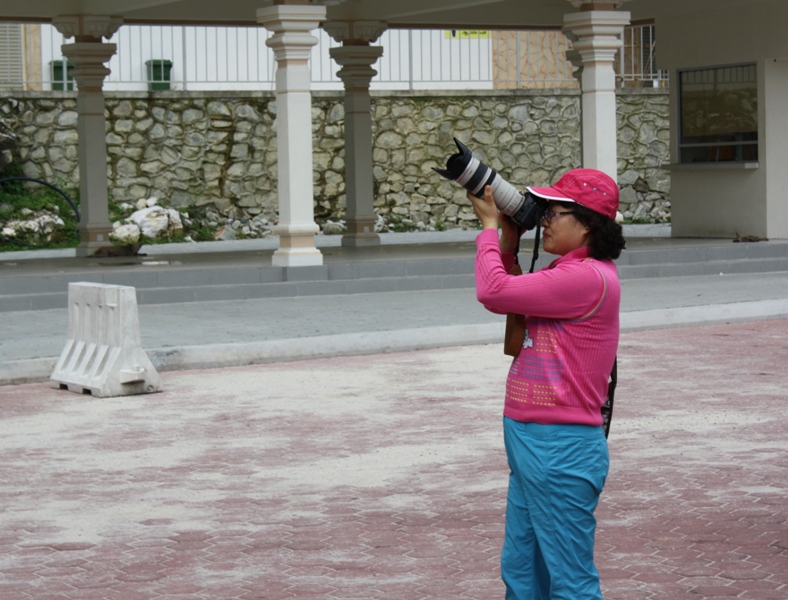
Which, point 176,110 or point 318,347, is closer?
point 318,347

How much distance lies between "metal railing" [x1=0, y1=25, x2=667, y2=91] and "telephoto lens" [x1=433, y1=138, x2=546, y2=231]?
18.7 metres

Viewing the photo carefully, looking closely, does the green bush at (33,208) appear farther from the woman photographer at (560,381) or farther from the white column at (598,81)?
the woman photographer at (560,381)

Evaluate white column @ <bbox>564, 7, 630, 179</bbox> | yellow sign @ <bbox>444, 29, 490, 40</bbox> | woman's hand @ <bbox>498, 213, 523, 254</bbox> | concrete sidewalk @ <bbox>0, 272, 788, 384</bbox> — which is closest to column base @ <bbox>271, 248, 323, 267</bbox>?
concrete sidewalk @ <bbox>0, 272, 788, 384</bbox>

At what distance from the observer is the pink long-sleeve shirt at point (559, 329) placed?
3.31 meters

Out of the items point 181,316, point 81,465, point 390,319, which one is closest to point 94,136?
point 181,316

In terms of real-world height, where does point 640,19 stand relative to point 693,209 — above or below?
above

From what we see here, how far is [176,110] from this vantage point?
21.7 m

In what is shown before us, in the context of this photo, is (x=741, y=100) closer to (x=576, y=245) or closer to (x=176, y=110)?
(x=176, y=110)

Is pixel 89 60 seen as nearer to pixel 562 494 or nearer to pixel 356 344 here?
pixel 356 344

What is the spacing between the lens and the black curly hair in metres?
3.37

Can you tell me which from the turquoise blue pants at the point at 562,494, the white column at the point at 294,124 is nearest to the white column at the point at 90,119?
the white column at the point at 294,124

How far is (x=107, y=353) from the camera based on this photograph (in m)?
8.60

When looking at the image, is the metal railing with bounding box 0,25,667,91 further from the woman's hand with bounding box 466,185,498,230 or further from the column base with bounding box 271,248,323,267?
the woman's hand with bounding box 466,185,498,230

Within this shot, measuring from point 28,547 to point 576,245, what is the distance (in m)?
2.63
